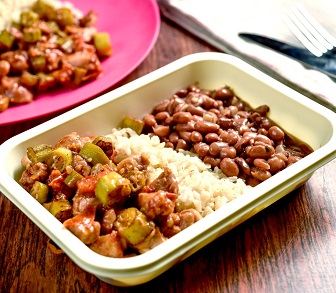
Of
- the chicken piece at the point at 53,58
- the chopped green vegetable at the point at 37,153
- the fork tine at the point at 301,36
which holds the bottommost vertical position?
the chicken piece at the point at 53,58

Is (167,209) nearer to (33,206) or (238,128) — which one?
(33,206)

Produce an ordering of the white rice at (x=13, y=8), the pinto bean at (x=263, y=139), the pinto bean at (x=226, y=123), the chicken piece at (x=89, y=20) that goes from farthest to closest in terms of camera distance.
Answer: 1. the chicken piece at (x=89, y=20)
2. the white rice at (x=13, y=8)
3. the pinto bean at (x=226, y=123)
4. the pinto bean at (x=263, y=139)

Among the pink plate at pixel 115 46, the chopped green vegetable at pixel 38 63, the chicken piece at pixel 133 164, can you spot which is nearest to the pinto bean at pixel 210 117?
the chicken piece at pixel 133 164

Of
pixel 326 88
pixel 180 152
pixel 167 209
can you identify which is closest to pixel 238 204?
pixel 167 209

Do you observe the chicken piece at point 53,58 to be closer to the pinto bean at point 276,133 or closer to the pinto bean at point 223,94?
the pinto bean at point 223,94

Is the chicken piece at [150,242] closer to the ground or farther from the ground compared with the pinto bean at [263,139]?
closer to the ground

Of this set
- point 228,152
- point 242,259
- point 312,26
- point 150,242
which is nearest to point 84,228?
point 150,242

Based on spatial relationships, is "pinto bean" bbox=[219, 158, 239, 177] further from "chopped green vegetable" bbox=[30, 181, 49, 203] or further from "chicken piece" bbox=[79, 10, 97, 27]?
"chicken piece" bbox=[79, 10, 97, 27]
